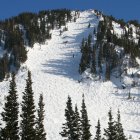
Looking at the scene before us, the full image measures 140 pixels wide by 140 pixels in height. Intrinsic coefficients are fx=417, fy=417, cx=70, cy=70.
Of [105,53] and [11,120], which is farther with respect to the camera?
[105,53]

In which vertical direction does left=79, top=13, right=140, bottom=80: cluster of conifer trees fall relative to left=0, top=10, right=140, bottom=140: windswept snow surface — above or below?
above

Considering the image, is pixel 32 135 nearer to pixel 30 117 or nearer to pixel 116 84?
pixel 30 117

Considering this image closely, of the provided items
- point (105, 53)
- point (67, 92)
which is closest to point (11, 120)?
point (67, 92)

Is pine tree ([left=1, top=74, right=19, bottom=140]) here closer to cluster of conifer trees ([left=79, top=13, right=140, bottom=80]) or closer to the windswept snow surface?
the windswept snow surface

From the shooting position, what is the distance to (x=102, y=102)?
14312 cm

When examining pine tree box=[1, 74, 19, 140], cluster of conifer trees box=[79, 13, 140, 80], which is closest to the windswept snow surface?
cluster of conifer trees box=[79, 13, 140, 80]

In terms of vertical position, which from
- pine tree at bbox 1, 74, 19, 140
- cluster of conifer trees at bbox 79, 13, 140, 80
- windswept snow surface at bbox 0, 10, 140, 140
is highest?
cluster of conifer trees at bbox 79, 13, 140, 80

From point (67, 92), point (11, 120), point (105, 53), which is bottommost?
Result: point (11, 120)

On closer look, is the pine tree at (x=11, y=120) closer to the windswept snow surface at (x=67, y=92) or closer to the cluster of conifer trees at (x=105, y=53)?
the windswept snow surface at (x=67, y=92)

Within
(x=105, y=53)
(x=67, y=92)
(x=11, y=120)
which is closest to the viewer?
(x=11, y=120)

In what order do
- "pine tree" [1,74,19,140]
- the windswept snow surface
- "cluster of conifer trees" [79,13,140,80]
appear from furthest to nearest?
"cluster of conifer trees" [79,13,140,80] < the windswept snow surface < "pine tree" [1,74,19,140]

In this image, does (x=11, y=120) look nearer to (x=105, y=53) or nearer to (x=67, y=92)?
(x=67, y=92)

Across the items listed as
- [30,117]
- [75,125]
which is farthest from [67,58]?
[30,117]

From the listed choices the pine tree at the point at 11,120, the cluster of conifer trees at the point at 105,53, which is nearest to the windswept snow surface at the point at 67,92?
the cluster of conifer trees at the point at 105,53
